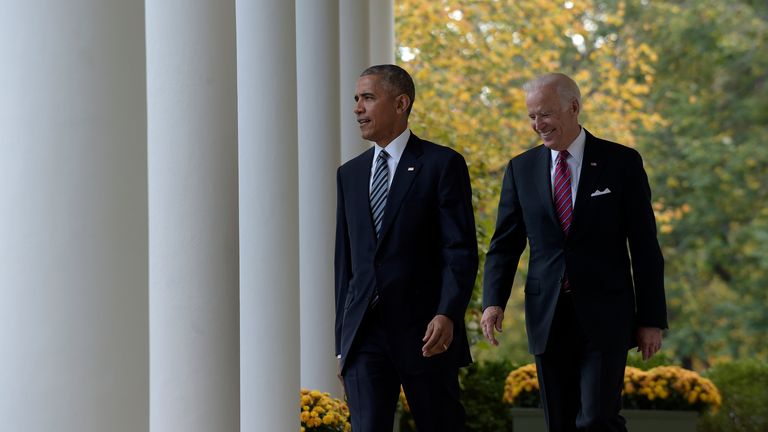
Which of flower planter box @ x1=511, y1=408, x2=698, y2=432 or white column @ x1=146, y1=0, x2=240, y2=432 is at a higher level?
white column @ x1=146, y1=0, x2=240, y2=432

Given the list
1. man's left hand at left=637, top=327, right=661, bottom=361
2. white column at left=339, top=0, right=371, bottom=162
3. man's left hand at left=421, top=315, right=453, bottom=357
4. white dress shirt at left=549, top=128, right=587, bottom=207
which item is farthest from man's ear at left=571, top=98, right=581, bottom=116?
white column at left=339, top=0, right=371, bottom=162

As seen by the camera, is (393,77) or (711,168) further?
(711,168)

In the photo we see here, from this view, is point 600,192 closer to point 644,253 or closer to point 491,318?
point 644,253

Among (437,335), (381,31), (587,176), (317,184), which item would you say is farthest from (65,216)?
(381,31)

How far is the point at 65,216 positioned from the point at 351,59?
29.6ft

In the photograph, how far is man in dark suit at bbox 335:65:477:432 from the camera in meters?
7.75

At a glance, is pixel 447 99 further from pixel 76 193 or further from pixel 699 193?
pixel 76 193

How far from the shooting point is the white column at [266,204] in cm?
954

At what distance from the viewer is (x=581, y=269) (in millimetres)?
8555

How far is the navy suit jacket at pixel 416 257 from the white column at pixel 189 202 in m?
1.15

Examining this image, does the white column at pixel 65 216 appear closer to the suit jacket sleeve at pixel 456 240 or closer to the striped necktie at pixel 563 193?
the suit jacket sleeve at pixel 456 240

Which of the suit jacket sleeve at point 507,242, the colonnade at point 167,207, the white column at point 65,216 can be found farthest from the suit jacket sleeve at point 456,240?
the white column at point 65,216

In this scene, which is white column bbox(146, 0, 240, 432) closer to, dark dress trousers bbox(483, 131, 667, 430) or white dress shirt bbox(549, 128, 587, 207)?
dark dress trousers bbox(483, 131, 667, 430)

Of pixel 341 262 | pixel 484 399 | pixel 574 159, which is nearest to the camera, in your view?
pixel 341 262
